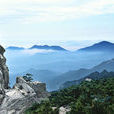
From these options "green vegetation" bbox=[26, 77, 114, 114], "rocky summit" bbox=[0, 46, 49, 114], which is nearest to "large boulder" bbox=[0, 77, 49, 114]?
"rocky summit" bbox=[0, 46, 49, 114]

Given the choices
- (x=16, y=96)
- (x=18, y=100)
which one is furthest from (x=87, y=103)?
(x=16, y=96)

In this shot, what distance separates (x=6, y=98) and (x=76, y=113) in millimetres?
9943

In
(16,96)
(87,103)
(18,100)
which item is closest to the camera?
(87,103)

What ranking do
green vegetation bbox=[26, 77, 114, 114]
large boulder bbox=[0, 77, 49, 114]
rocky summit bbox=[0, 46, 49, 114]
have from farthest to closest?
rocky summit bbox=[0, 46, 49, 114], large boulder bbox=[0, 77, 49, 114], green vegetation bbox=[26, 77, 114, 114]

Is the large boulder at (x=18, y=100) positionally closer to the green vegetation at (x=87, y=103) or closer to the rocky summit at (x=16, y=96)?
the rocky summit at (x=16, y=96)

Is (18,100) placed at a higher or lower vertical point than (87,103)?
lower

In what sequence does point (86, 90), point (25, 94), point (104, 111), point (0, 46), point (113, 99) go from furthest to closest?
point (0, 46), point (25, 94), point (86, 90), point (113, 99), point (104, 111)

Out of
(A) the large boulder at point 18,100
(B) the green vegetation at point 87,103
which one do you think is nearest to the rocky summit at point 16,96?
(A) the large boulder at point 18,100

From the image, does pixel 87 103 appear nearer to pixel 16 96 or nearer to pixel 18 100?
pixel 18 100

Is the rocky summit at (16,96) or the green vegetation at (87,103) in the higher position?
the green vegetation at (87,103)

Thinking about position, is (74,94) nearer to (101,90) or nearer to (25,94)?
(101,90)

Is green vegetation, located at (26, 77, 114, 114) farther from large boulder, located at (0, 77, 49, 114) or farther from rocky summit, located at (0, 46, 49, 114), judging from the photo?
rocky summit, located at (0, 46, 49, 114)

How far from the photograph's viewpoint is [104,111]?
2436 centimetres

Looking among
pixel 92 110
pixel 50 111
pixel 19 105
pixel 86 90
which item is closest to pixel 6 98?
pixel 19 105
